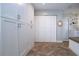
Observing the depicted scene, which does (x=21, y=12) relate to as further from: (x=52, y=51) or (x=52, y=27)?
(x=52, y=27)

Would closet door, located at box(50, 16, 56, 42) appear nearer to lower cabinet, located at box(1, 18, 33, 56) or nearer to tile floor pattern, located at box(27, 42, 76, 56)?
tile floor pattern, located at box(27, 42, 76, 56)

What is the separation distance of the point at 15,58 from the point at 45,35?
3240mm

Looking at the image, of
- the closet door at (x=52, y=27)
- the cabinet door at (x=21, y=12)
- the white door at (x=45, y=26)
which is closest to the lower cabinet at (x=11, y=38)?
the cabinet door at (x=21, y=12)

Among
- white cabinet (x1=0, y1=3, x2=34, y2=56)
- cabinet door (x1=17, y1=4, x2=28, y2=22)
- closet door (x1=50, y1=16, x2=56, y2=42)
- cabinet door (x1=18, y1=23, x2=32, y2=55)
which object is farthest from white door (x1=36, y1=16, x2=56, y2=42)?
white cabinet (x1=0, y1=3, x2=34, y2=56)

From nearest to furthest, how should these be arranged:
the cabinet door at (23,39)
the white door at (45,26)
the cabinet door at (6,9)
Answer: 1. the cabinet door at (6,9)
2. the cabinet door at (23,39)
3. the white door at (45,26)

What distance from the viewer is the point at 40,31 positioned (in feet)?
12.2

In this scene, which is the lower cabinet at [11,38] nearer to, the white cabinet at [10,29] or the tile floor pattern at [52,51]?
the white cabinet at [10,29]

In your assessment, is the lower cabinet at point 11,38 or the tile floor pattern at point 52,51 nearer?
the lower cabinet at point 11,38

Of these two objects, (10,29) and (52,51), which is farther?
(52,51)

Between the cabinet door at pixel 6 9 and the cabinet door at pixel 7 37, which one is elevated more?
the cabinet door at pixel 6 9

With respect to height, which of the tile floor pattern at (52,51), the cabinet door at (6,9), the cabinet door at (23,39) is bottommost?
the tile floor pattern at (52,51)

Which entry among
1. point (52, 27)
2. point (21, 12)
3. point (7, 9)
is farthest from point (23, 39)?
point (52, 27)

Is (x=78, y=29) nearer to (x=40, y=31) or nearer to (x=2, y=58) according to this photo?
(x=40, y=31)

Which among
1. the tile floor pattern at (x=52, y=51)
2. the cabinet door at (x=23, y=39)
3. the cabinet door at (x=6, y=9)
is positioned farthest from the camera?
the cabinet door at (x=23, y=39)
